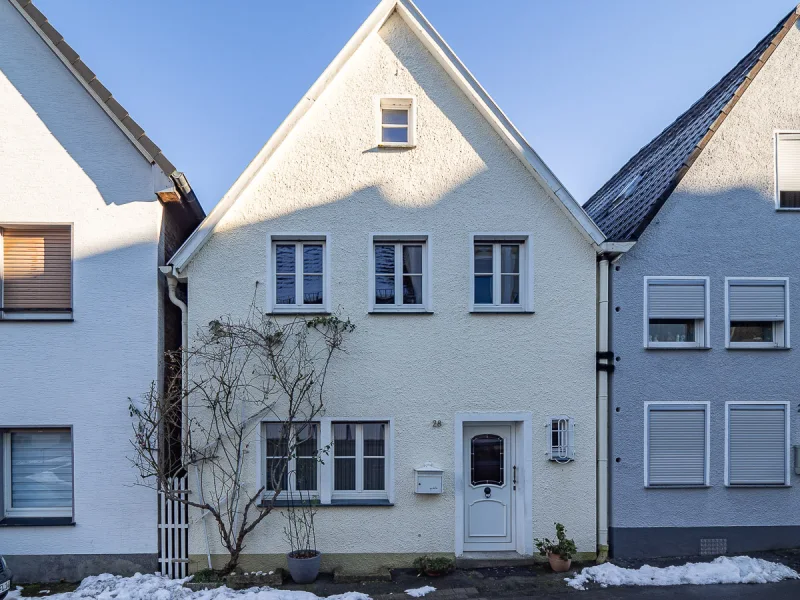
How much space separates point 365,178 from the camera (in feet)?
26.5

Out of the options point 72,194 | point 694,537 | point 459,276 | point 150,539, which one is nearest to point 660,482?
point 694,537

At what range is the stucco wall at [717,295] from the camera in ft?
27.0

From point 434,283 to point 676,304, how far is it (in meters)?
3.99

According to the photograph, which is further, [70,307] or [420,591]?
[70,307]

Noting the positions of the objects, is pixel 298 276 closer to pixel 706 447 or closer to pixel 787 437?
pixel 706 447

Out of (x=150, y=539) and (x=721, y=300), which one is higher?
(x=721, y=300)

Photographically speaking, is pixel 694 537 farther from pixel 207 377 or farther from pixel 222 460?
pixel 207 377

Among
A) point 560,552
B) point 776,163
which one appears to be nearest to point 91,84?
point 560,552

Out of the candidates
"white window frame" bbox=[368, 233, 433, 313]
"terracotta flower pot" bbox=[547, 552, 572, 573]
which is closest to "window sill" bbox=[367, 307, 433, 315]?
"white window frame" bbox=[368, 233, 433, 313]

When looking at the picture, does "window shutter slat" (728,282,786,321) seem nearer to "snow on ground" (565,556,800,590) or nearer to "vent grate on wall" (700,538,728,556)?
"vent grate on wall" (700,538,728,556)

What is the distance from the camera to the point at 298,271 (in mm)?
8117

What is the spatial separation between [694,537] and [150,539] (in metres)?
8.44

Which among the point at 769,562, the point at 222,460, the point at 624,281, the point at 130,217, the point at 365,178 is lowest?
the point at 769,562

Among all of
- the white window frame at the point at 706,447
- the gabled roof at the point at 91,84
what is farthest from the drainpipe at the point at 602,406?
the gabled roof at the point at 91,84
